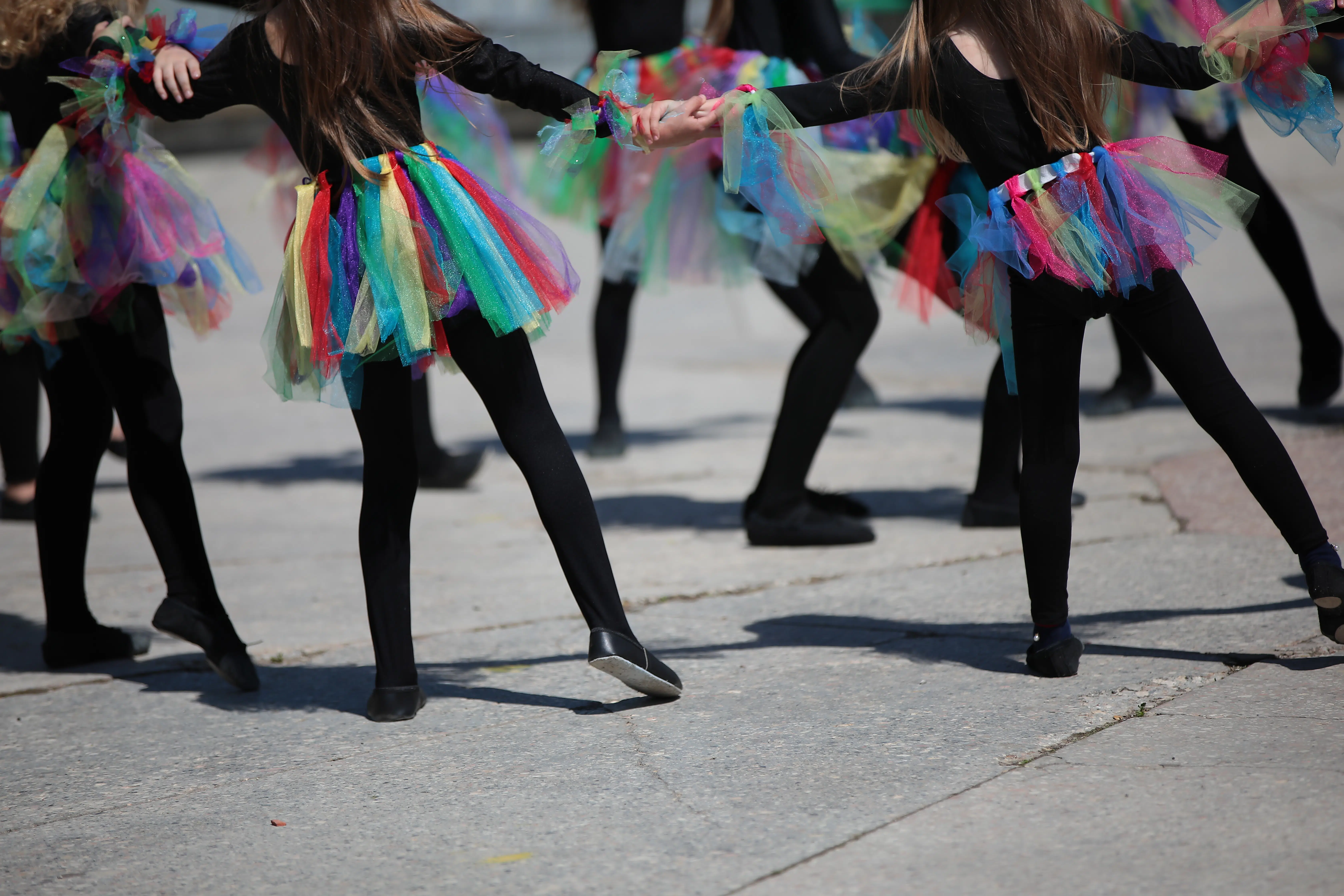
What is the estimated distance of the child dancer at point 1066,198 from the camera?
3.03 meters

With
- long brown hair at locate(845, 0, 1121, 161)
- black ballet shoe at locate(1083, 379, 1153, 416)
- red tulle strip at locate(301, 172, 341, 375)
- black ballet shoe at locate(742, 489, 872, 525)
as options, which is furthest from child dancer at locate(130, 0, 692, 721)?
black ballet shoe at locate(1083, 379, 1153, 416)

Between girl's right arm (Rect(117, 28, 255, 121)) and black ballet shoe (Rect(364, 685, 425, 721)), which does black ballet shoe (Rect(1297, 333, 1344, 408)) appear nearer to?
black ballet shoe (Rect(364, 685, 425, 721))

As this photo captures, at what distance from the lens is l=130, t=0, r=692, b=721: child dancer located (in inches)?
119

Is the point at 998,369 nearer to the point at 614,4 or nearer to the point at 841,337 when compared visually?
the point at 841,337

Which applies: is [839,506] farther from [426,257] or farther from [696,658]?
[426,257]

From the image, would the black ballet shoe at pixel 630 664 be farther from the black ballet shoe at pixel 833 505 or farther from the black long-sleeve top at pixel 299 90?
the black ballet shoe at pixel 833 505

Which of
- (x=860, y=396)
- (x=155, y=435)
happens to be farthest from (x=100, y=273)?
(x=860, y=396)

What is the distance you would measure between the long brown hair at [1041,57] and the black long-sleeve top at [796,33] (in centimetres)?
145

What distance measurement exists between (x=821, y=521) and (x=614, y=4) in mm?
2315

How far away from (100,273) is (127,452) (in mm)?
529

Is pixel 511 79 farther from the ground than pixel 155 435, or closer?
farther from the ground

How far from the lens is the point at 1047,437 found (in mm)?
3219

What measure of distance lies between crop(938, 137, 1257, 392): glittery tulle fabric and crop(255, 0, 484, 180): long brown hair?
1366 mm

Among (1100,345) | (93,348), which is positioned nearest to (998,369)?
(93,348)
